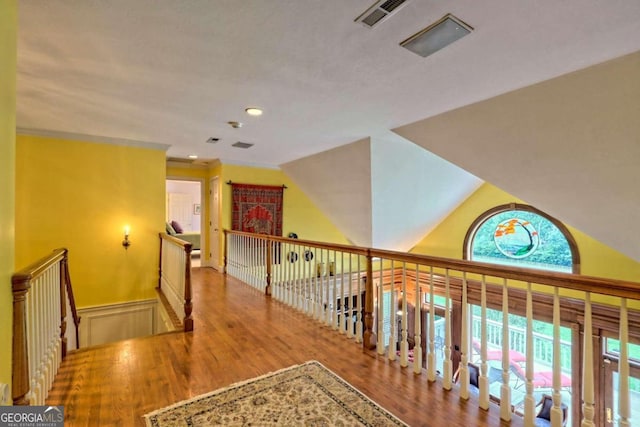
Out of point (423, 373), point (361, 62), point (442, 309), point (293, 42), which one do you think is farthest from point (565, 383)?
point (293, 42)

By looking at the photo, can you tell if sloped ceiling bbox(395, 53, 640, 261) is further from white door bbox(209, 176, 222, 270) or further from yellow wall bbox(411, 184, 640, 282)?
white door bbox(209, 176, 222, 270)

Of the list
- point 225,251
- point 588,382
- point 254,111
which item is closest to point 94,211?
point 225,251

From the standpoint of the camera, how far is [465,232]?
260 inches

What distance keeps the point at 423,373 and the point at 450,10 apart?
7.92 ft

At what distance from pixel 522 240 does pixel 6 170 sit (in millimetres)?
6945

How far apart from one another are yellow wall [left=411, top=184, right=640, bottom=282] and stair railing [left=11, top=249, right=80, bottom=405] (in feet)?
21.9

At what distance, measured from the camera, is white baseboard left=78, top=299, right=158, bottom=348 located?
4.25 metres

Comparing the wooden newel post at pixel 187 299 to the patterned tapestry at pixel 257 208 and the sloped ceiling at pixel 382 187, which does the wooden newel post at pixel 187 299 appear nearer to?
the sloped ceiling at pixel 382 187

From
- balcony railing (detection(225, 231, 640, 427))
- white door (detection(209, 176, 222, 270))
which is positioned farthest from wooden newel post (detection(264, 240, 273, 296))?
white door (detection(209, 176, 222, 270))

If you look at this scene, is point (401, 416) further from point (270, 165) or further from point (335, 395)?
point (270, 165)

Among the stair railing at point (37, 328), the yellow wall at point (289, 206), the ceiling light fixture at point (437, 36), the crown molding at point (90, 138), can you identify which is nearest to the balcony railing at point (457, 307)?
the yellow wall at point (289, 206)

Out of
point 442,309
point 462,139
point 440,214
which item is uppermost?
point 462,139

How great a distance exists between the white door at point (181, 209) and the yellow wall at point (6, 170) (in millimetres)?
9627

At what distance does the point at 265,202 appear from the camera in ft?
20.9
